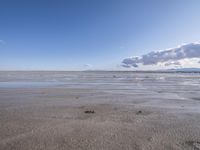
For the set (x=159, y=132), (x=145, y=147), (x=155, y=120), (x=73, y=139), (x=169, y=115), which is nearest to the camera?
(x=145, y=147)

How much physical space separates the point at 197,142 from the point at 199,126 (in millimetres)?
1414

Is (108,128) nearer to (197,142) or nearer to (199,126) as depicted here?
(197,142)

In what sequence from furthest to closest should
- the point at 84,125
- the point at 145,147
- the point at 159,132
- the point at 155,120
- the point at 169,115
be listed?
the point at 169,115
the point at 155,120
the point at 84,125
the point at 159,132
the point at 145,147

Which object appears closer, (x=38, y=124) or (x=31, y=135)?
(x=31, y=135)

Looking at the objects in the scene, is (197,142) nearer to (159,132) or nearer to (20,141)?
(159,132)

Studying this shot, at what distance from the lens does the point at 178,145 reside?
3635 mm


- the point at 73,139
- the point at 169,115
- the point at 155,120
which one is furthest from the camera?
the point at 169,115

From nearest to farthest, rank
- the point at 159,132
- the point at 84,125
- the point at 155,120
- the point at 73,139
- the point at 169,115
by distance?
the point at 73,139
the point at 159,132
the point at 84,125
the point at 155,120
the point at 169,115

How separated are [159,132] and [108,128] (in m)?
1.47

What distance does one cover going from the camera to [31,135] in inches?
163

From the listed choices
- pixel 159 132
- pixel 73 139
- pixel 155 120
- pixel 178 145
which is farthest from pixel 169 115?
pixel 73 139

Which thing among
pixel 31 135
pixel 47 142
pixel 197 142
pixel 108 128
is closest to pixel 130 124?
pixel 108 128

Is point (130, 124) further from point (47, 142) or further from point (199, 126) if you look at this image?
point (47, 142)

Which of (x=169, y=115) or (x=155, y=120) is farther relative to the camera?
(x=169, y=115)
